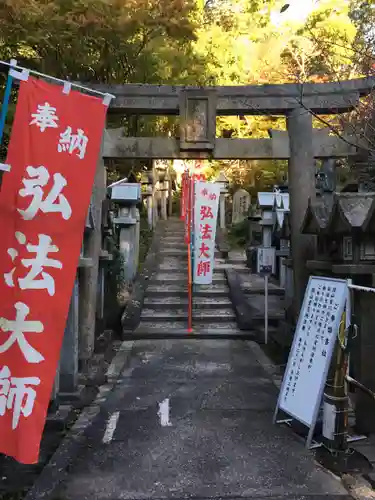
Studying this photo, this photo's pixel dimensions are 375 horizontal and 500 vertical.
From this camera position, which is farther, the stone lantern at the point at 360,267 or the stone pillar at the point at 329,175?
the stone pillar at the point at 329,175

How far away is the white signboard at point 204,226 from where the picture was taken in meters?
11.6

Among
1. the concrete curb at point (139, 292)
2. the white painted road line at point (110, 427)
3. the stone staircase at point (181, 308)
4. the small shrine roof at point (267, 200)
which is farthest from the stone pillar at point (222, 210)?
the white painted road line at point (110, 427)

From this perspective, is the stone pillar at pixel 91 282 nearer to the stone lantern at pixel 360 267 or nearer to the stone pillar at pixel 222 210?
the stone lantern at pixel 360 267

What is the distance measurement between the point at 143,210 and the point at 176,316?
1196cm

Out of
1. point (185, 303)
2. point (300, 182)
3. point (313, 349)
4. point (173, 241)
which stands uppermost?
point (300, 182)

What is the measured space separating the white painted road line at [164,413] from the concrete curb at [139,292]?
4631 millimetres

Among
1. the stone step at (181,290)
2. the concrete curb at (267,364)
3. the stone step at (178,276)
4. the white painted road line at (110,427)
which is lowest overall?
the concrete curb at (267,364)

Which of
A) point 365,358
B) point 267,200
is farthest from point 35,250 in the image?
point 267,200

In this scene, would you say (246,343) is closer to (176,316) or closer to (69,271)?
(176,316)

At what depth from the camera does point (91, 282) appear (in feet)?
28.9

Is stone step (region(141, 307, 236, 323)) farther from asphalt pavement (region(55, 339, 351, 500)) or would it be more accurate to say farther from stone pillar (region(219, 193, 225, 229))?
stone pillar (region(219, 193, 225, 229))

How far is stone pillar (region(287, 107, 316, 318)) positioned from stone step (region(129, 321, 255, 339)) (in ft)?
9.37

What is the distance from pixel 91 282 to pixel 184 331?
3586mm

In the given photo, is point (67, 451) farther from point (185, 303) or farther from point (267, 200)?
point (267, 200)
